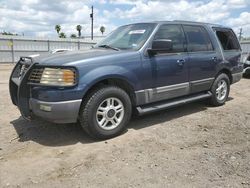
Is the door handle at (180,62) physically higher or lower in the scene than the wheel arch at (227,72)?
higher

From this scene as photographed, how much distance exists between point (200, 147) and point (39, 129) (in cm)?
267

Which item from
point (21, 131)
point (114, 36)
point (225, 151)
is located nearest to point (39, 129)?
point (21, 131)

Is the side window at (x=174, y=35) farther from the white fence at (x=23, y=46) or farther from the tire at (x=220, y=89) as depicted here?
the white fence at (x=23, y=46)

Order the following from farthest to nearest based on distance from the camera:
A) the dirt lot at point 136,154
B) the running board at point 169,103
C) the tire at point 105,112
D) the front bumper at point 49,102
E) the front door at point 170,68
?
1. the front door at point 170,68
2. the running board at point 169,103
3. the tire at point 105,112
4. the front bumper at point 49,102
5. the dirt lot at point 136,154

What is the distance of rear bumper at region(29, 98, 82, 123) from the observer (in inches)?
161

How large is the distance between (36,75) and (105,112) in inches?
45.3

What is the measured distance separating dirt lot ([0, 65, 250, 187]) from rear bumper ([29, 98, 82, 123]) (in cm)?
44

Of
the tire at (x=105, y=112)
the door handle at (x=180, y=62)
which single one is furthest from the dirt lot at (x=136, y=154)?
the door handle at (x=180, y=62)

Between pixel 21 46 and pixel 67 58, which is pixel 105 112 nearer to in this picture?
pixel 67 58

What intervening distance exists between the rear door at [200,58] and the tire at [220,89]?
22cm

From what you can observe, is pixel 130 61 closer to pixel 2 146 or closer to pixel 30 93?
pixel 30 93

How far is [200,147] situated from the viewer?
4250mm

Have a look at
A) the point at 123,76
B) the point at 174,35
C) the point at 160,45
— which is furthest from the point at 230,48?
the point at 123,76

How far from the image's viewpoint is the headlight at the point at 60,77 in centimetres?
410
